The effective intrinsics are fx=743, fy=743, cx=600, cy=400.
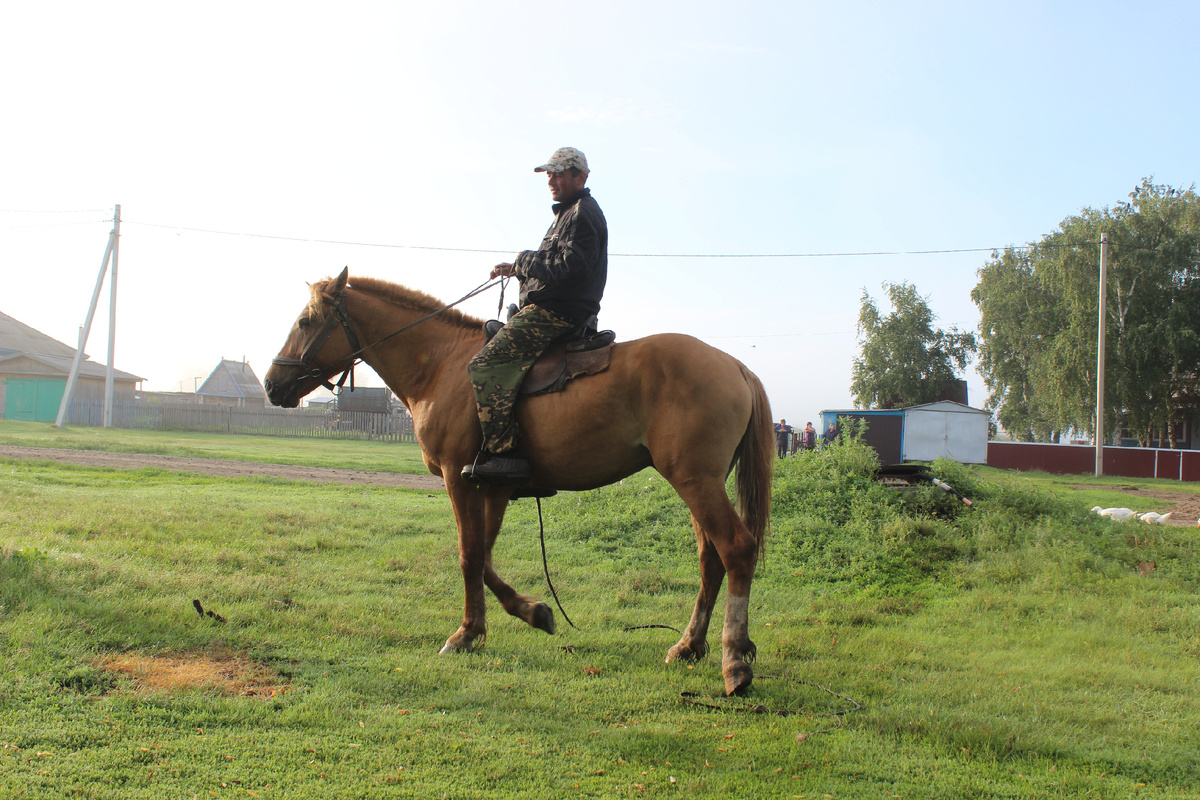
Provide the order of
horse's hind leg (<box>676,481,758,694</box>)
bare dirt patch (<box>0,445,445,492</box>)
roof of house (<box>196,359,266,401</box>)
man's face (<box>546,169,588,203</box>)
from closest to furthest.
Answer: horse's hind leg (<box>676,481,758,694</box>) → man's face (<box>546,169,588,203</box>) → bare dirt patch (<box>0,445,445,492</box>) → roof of house (<box>196,359,266,401</box>)

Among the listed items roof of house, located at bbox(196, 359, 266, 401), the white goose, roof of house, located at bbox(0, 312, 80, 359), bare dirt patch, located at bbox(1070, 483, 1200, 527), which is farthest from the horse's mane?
roof of house, located at bbox(196, 359, 266, 401)

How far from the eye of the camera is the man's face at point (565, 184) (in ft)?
17.7

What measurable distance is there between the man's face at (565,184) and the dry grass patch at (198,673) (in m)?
3.67

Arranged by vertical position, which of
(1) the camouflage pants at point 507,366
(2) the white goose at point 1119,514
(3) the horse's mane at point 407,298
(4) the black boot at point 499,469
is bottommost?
(2) the white goose at point 1119,514

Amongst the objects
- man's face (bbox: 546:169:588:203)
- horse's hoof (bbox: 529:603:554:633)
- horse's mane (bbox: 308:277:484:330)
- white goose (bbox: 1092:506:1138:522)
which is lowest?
horse's hoof (bbox: 529:603:554:633)

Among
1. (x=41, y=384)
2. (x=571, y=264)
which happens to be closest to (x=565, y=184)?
(x=571, y=264)

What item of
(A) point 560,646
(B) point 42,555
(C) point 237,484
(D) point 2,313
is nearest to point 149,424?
(C) point 237,484

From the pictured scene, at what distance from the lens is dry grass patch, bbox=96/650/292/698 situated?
3969 mm

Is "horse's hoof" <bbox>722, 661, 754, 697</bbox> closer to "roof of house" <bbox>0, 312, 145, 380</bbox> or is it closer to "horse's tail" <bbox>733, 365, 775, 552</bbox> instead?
"horse's tail" <bbox>733, 365, 775, 552</bbox>

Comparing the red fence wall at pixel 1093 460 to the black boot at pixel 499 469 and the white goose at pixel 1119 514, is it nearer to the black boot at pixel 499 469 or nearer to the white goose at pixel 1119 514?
the white goose at pixel 1119 514

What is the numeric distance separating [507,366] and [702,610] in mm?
2183

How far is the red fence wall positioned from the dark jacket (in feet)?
112

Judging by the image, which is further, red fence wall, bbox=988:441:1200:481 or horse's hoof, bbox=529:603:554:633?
red fence wall, bbox=988:441:1200:481

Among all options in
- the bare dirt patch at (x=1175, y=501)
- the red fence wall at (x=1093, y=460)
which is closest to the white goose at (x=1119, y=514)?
the bare dirt patch at (x=1175, y=501)
